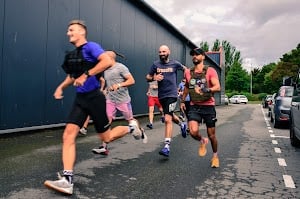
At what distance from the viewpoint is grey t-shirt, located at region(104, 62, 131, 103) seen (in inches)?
267

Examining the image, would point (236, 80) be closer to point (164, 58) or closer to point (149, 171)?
point (164, 58)

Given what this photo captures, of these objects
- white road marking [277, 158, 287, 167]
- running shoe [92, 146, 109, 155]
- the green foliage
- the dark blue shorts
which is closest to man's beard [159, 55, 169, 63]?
the dark blue shorts

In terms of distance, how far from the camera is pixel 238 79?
92250 mm

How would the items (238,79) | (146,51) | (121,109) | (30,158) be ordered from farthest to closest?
(238,79) < (146,51) < (121,109) < (30,158)

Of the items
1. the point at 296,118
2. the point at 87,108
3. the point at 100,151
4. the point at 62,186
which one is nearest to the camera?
the point at 62,186

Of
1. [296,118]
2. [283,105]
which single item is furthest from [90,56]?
[283,105]

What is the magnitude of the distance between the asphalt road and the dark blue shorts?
0.69 metres

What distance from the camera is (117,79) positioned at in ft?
22.2

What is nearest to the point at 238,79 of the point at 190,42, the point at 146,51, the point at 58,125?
the point at 190,42

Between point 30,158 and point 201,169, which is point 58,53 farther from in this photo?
point 201,169

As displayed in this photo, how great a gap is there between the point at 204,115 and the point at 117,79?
174 cm

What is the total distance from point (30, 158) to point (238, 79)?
8919cm

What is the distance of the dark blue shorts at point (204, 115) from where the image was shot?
587 cm

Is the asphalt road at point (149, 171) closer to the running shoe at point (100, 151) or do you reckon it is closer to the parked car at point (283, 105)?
the running shoe at point (100, 151)
